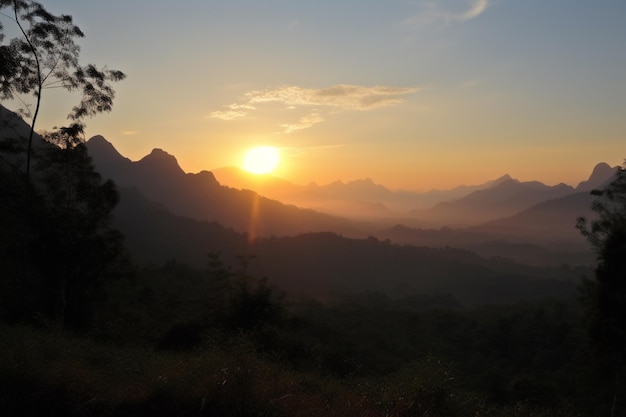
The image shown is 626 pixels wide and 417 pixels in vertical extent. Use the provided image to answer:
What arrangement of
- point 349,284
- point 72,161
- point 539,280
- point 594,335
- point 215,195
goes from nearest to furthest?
point 594,335 < point 72,161 < point 539,280 < point 349,284 < point 215,195

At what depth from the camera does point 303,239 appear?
515 feet

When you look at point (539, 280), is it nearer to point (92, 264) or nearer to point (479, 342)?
point (479, 342)

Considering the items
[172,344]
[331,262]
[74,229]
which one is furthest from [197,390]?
[331,262]

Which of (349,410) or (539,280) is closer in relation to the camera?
(349,410)

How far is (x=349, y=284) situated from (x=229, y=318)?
412ft

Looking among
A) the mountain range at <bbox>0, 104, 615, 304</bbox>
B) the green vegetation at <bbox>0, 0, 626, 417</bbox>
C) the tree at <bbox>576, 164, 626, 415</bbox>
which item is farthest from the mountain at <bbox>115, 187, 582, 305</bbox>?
the tree at <bbox>576, 164, 626, 415</bbox>

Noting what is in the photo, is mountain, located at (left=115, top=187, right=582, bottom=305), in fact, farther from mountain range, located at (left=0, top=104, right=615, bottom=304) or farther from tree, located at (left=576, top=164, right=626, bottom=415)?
tree, located at (left=576, top=164, right=626, bottom=415)

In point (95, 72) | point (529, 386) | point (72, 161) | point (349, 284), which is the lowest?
point (349, 284)

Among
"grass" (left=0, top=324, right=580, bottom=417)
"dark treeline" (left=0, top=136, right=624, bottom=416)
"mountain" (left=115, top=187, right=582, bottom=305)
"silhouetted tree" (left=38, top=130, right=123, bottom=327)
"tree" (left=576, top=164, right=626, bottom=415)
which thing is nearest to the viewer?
"grass" (left=0, top=324, right=580, bottom=417)

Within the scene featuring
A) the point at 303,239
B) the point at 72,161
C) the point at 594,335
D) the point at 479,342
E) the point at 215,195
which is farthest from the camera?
the point at 215,195

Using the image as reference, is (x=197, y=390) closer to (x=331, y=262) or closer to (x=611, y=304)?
(x=611, y=304)

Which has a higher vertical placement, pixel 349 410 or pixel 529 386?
pixel 349 410

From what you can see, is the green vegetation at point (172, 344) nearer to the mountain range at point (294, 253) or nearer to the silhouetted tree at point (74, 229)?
the silhouetted tree at point (74, 229)

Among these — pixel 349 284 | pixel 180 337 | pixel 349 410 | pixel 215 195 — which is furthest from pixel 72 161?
pixel 215 195
